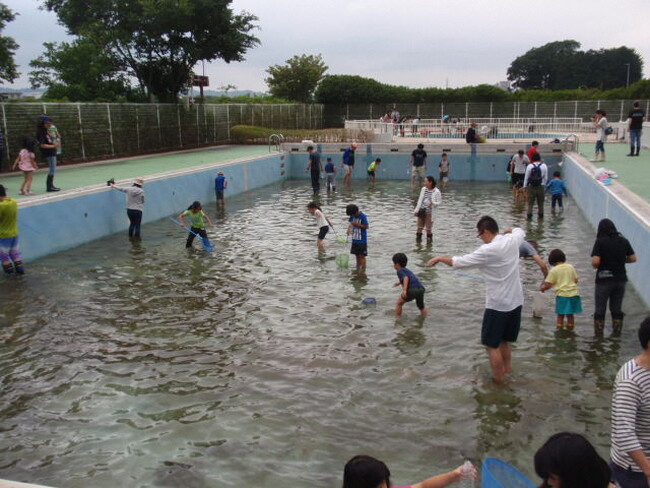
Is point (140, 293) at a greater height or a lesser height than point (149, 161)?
lesser

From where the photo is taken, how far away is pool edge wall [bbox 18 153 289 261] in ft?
45.4

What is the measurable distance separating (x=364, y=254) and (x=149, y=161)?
53.6ft

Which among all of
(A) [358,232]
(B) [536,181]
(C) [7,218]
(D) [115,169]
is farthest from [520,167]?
(C) [7,218]

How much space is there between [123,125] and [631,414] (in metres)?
27.1

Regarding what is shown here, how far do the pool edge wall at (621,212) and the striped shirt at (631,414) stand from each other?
6.65 meters

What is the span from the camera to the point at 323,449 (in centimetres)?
587

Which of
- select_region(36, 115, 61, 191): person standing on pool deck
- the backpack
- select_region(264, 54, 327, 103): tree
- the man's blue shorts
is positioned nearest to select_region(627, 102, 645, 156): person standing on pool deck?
the backpack

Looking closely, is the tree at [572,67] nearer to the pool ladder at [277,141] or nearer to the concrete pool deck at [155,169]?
the pool ladder at [277,141]

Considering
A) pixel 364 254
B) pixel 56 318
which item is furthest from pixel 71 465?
pixel 364 254

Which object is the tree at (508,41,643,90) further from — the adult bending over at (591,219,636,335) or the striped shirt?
the striped shirt

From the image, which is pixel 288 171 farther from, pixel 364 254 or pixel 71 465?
pixel 71 465

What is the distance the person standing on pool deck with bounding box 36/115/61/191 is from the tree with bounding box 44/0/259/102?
1613 centimetres

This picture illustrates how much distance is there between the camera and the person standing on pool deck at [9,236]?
38.0 ft

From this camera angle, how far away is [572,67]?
9756cm
